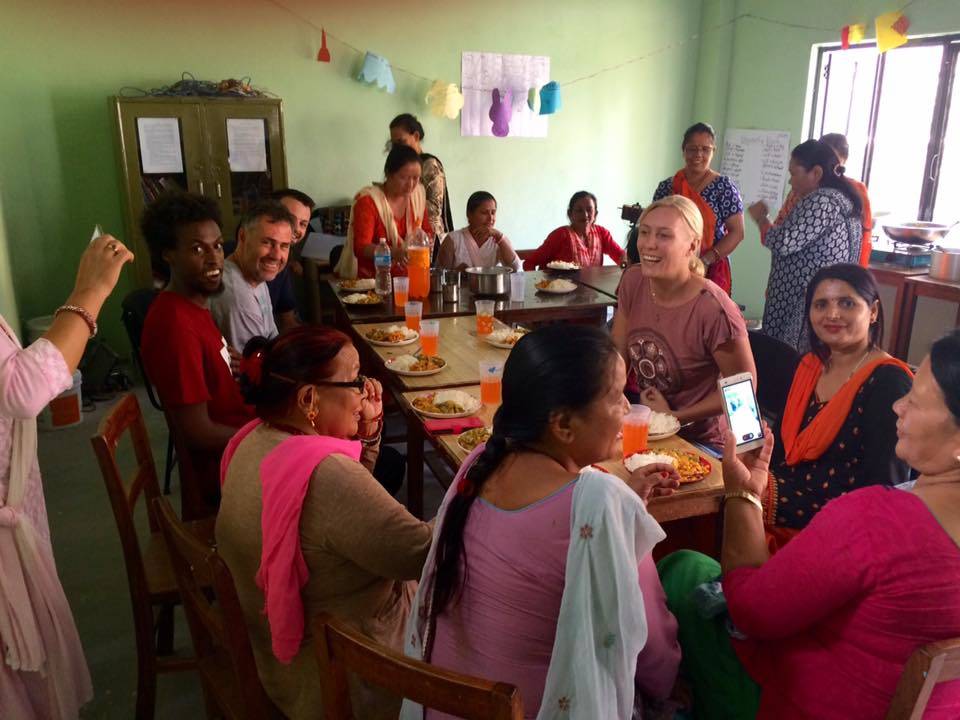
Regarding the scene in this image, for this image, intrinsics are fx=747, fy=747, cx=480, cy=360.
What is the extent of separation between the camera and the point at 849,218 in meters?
3.82

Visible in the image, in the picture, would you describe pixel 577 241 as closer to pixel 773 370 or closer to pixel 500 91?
pixel 500 91

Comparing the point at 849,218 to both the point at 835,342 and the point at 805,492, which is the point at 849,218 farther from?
the point at 805,492

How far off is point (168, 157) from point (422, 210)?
181cm

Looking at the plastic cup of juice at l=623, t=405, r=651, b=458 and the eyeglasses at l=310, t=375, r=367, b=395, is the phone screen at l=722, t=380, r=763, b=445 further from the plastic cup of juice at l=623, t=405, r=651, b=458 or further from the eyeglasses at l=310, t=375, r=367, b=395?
the eyeglasses at l=310, t=375, r=367, b=395

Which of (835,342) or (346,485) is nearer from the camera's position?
(346,485)

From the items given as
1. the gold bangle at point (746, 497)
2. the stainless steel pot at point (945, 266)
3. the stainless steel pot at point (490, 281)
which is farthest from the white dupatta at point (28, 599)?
the stainless steel pot at point (945, 266)

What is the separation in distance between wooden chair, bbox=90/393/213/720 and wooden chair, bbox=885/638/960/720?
5.10 feet

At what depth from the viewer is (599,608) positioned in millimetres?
1115

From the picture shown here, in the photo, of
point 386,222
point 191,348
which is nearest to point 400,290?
point 386,222

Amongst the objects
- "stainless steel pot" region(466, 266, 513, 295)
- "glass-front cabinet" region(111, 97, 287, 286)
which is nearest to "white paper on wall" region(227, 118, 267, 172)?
"glass-front cabinet" region(111, 97, 287, 286)

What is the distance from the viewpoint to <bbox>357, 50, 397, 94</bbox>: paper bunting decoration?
5426 mm

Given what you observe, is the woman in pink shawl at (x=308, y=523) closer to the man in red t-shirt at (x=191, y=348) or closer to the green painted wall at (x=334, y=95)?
the man in red t-shirt at (x=191, y=348)

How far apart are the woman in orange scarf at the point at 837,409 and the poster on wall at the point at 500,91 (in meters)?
4.24

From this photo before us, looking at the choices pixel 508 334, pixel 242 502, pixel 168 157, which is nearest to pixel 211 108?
pixel 168 157
